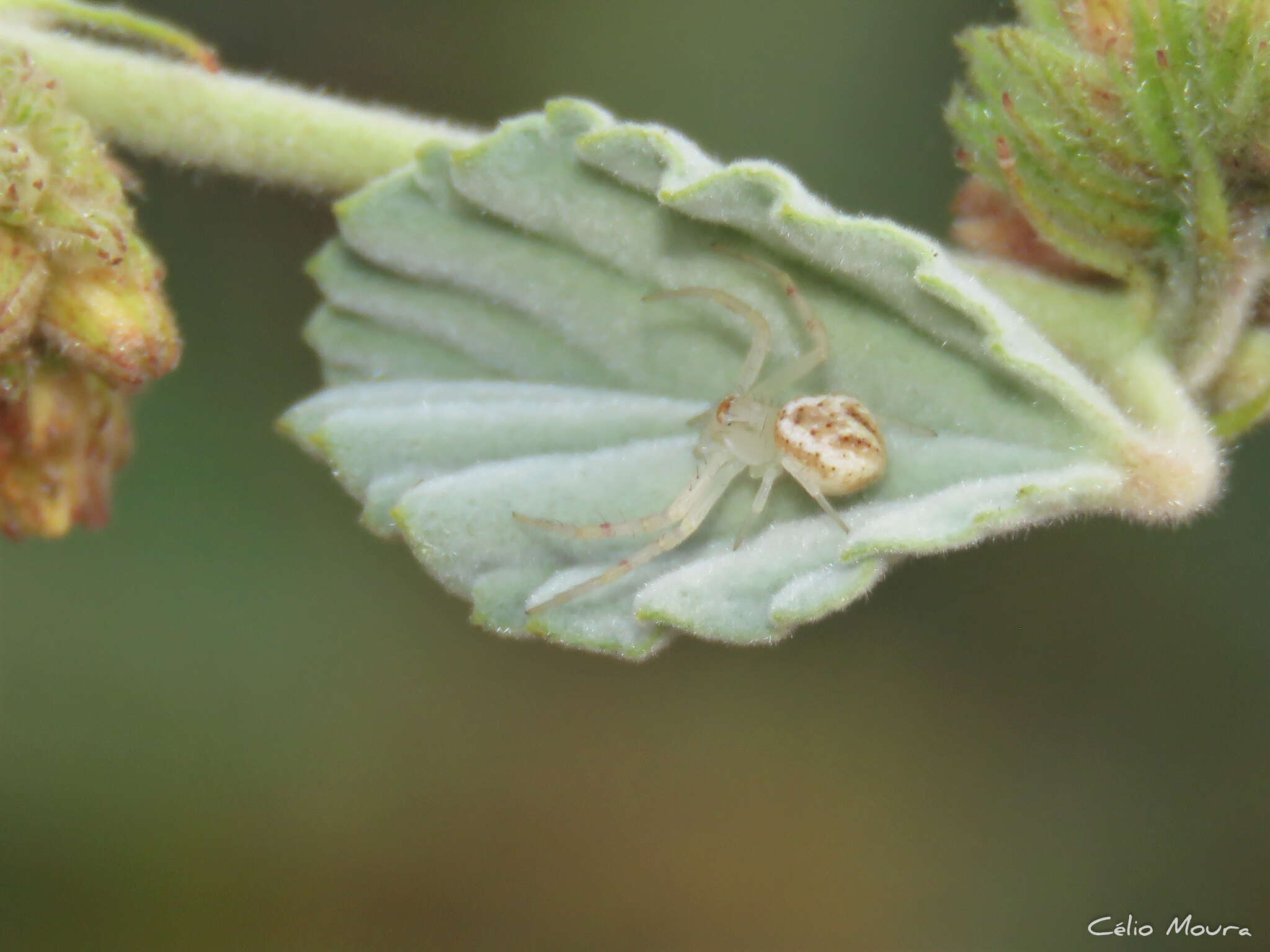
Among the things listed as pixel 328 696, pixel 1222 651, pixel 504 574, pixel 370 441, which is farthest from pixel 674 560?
pixel 1222 651

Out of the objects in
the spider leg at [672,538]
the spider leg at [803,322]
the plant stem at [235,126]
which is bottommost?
the spider leg at [672,538]

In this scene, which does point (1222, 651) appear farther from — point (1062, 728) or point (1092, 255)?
point (1092, 255)

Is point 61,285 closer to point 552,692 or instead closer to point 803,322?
point 803,322

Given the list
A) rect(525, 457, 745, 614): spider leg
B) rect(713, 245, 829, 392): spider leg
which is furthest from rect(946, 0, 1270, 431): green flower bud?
rect(525, 457, 745, 614): spider leg

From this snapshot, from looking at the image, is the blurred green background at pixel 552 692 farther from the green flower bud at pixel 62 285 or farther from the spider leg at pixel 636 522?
the spider leg at pixel 636 522

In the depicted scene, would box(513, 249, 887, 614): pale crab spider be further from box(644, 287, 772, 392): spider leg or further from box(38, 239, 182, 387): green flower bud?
box(38, 239, 182, 387): green flower bud

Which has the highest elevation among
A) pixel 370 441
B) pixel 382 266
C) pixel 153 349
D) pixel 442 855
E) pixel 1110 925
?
pixel 382 266

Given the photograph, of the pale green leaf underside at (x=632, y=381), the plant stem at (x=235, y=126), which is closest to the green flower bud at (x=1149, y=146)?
the pale green leaf underside at (x=632, y=381)
